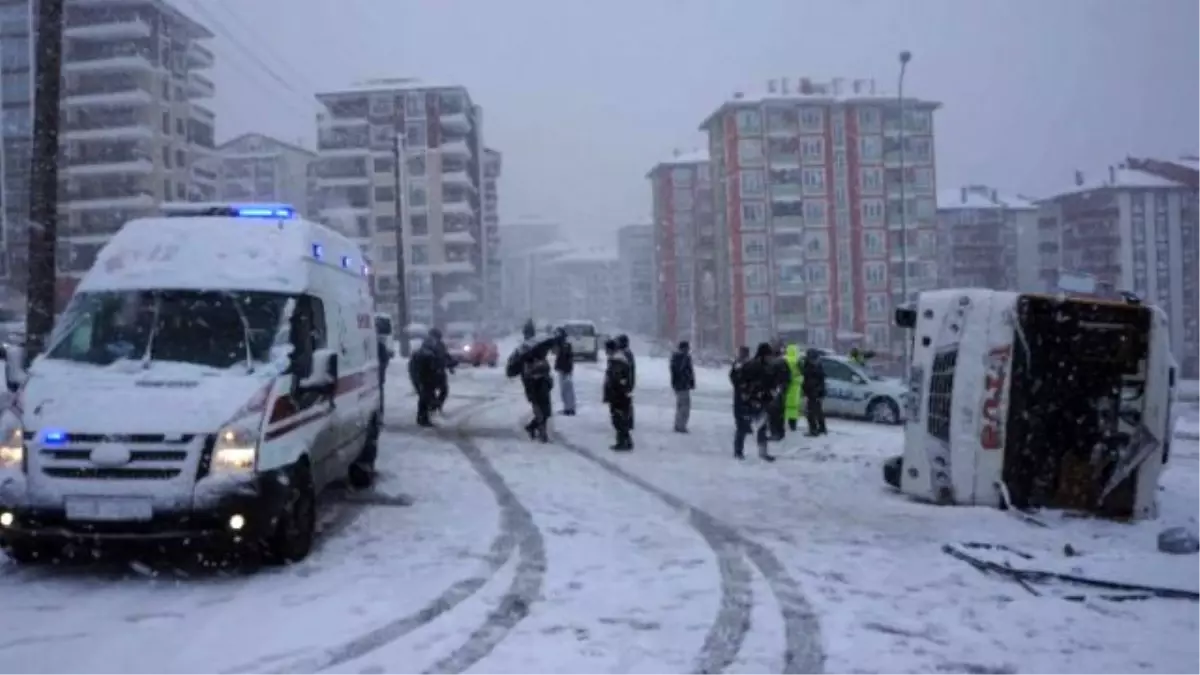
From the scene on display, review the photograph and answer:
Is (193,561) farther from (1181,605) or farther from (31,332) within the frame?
(1181,605)

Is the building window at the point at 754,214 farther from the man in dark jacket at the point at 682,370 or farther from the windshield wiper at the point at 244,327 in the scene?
the windshield wiper at the point at 244,327

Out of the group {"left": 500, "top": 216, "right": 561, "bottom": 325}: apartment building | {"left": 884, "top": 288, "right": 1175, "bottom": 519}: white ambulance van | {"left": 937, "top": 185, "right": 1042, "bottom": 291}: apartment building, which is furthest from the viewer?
{"left": 500, "top": 216, "right": 561, "bottom": 325}: apartment building

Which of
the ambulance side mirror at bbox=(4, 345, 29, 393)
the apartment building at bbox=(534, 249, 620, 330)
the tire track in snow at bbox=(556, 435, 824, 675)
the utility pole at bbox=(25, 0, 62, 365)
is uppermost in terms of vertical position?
the apartment building at bbox=(534, 249, 620, 330)

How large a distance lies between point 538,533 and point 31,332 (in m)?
7.19

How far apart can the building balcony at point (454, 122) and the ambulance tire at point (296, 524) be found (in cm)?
7694

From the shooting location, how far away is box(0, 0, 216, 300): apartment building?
207 feet

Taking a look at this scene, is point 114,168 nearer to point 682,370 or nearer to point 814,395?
point 682,370

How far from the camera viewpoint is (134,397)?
739 centimetres

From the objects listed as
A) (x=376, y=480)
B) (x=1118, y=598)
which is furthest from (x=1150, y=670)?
(x=376, y=480)

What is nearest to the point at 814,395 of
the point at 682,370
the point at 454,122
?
the point at 682,370

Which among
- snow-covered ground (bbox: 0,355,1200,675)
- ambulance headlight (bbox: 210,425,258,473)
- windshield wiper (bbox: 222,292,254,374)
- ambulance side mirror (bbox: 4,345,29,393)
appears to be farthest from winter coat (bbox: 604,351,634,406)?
ambulance side mirror (bbox: 4,345,29,393)

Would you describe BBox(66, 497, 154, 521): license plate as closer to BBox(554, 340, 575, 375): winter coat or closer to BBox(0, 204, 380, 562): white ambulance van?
BBox(0, 204, 380, 562): white ambulance van

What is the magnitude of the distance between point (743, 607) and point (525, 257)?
17191cm

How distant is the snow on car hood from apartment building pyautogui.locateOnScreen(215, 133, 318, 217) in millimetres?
96860
